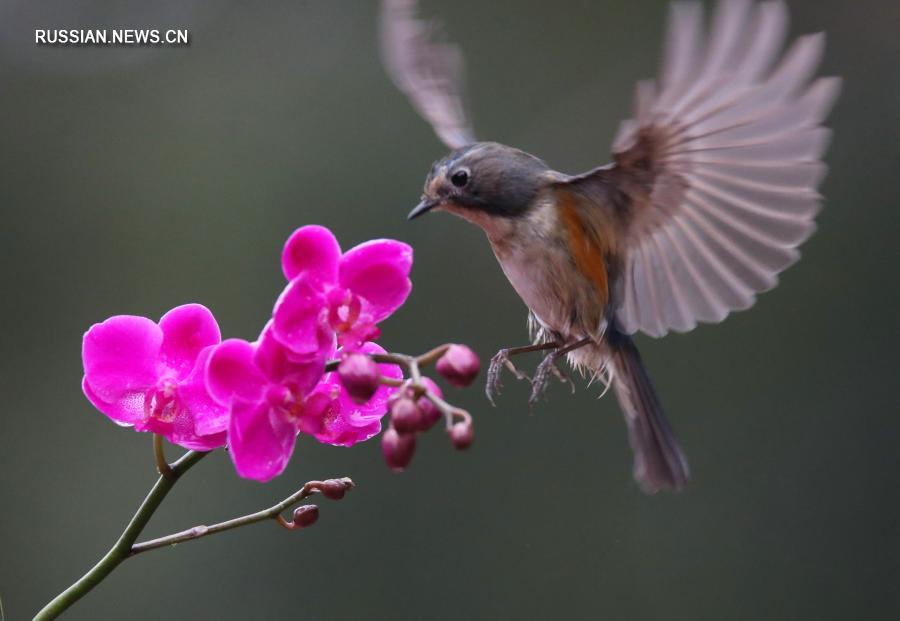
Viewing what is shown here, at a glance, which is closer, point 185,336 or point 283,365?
point 283,365

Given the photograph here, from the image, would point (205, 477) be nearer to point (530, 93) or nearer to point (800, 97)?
point (530, 93)

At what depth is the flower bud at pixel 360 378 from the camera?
1.25 meters

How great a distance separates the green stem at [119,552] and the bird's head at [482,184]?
113 cm

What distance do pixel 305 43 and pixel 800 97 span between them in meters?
4.71

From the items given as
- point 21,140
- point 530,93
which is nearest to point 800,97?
point 530,93

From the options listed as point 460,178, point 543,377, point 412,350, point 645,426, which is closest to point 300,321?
point 543,377

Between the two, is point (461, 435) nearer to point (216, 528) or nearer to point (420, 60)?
point (216, 528)

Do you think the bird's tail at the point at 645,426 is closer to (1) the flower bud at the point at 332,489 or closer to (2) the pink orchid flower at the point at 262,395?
(1) the flower bud at the point at 332,489

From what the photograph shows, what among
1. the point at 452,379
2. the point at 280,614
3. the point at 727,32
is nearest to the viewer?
the point at 452,379

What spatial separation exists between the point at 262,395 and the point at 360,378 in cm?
19

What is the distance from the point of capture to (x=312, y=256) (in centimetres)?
143

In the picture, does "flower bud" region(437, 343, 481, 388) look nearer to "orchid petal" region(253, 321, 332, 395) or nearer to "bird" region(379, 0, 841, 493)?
"orchid petal" region(253, 321, 332, 395)

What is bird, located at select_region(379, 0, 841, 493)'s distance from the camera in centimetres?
189

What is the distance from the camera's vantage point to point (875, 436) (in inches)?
217
